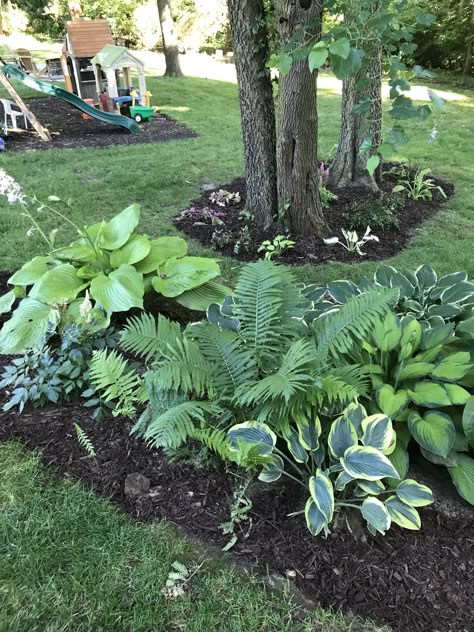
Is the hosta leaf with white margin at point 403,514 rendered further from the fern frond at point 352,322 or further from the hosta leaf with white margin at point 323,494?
the fern frond at point 352,322

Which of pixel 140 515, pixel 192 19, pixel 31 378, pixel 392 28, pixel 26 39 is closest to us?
pixel 140 515

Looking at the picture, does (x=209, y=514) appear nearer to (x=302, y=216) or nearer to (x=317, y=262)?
(x=317, y=262)

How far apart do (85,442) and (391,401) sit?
4.20 ft

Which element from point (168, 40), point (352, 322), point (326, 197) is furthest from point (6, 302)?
point (168, 40)

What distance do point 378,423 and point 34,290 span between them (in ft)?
6.58

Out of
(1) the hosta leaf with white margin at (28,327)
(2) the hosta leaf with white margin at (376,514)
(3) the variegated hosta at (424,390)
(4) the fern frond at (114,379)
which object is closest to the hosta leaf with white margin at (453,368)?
(3) the variegated hosta at (424,390)

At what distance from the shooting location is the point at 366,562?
1.67 metres

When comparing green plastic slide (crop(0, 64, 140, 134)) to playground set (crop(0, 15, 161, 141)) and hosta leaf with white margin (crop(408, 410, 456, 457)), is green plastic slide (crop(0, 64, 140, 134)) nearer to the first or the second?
playground set (crop(0, 15, 161, 141))

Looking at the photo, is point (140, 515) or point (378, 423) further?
point (140, 515)

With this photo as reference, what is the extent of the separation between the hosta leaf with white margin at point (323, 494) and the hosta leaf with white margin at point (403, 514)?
0.22m

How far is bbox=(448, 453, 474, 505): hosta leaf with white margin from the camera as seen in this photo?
1.77 meters

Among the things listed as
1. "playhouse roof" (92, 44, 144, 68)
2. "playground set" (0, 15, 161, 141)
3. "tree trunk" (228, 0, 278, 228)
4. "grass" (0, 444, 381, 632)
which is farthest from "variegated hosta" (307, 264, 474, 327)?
"playhouse roof" (92, 44, 144, 68)

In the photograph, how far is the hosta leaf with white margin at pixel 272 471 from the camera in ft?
5.95

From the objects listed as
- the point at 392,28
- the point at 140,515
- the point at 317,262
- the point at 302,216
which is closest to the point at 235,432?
the point at 140,515
